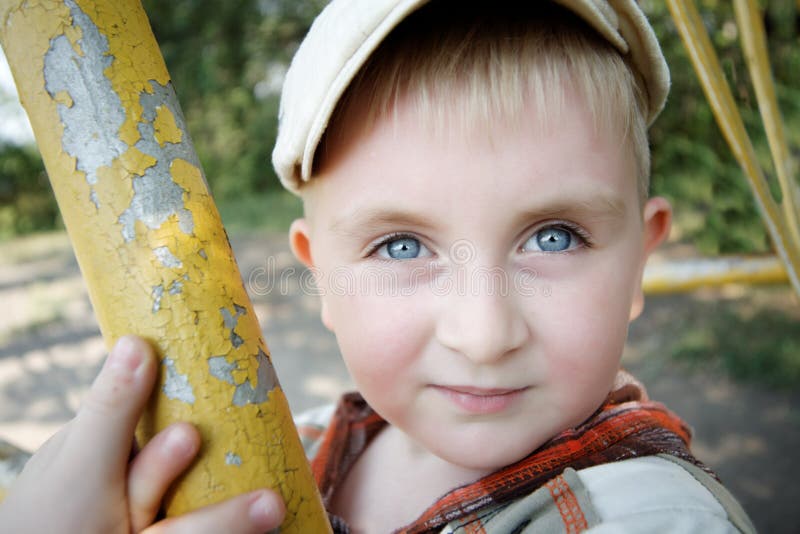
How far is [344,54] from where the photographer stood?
0.96 metres

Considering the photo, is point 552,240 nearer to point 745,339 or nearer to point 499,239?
point 499,239

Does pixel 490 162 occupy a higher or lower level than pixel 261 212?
lower

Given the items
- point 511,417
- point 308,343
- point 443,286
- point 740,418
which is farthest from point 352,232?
point 308,343

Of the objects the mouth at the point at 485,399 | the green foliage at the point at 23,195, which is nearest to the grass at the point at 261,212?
the green foliage at the point at 23,195

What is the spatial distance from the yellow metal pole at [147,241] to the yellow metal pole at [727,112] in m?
0.95

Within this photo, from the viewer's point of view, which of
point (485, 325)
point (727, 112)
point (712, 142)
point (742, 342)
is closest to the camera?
point (485, 325)

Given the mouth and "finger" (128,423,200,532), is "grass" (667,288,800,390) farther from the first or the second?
"finger" (128,423,200,532)

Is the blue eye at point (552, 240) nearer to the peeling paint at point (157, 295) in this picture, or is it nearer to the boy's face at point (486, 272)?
the boy's face at point (486, 272)

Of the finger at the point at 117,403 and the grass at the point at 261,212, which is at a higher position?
the grass at the point at 261,212

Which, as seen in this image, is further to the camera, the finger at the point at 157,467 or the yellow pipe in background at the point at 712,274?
the yellow pipe in background at the point at 712,274

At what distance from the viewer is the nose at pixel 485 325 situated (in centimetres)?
91

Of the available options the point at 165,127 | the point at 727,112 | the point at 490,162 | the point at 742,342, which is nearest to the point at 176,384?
the point at 165,127

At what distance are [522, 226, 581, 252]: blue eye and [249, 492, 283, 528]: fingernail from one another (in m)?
0.56

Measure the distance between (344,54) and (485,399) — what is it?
57 cm
